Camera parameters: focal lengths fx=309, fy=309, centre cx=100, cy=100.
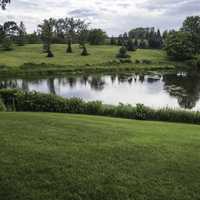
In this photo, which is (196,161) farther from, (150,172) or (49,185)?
(49,185)

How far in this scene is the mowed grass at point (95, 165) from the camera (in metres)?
4.29

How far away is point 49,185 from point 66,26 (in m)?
60.7

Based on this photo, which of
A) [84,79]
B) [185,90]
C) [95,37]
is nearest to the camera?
[185,90]

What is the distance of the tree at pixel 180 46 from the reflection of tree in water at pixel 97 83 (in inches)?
810

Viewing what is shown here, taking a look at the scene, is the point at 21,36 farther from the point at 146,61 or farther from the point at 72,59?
the point at 146,61

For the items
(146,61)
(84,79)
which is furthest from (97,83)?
(146,61)

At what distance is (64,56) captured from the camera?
51312 mm

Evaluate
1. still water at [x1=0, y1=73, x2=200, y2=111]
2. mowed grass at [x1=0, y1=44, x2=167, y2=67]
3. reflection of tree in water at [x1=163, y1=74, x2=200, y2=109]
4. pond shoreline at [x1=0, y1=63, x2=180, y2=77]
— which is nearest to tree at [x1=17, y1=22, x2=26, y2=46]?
mowed grass at [x1=0, y1=44, x2=167, y2=67]

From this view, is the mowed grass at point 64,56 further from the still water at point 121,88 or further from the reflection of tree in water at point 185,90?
the reflection of tree in water at point 185,90

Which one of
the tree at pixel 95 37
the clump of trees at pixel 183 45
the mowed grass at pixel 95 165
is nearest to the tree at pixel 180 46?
the clump of trees at pixel 183 45

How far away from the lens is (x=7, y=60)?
45500 mm

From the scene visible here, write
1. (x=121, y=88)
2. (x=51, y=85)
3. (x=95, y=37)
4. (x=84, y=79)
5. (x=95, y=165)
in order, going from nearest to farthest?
(x=95, y=165) → (x=121, y=88) → (x=51, y=85) → (x=84, y=79) → (x=95, y=37)

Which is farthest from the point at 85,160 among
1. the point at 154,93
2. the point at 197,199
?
the point at 154,93

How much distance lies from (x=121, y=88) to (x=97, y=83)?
413 centimetres
